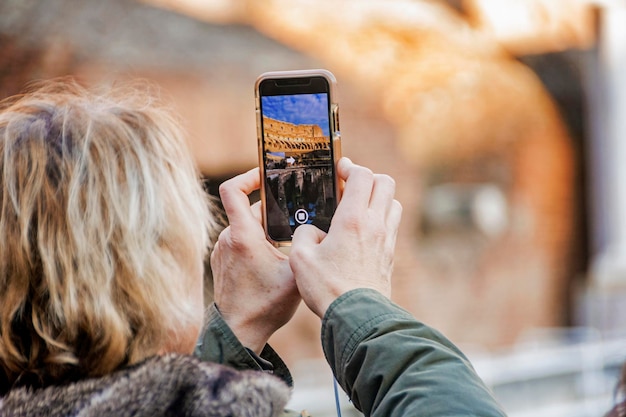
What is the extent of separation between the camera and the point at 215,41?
4305 mm

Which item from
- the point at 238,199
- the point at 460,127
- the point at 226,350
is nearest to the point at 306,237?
the point at 238,199

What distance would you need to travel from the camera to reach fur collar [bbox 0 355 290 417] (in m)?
0.98

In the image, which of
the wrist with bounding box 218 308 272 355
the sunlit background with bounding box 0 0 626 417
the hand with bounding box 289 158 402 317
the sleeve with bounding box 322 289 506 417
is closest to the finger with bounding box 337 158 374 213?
the hand with bounding box 289 158 402 317

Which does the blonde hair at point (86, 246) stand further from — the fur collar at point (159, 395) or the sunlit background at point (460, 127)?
the sunlit background at point (460, 127)

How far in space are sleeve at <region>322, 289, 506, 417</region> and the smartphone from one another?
0.68ft

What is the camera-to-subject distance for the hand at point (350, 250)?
3.75ft

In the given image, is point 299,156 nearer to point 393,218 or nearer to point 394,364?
point 393,218

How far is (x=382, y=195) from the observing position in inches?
47.6

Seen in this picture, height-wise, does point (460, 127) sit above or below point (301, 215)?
below

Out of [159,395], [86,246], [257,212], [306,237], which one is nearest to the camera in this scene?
[159,395]

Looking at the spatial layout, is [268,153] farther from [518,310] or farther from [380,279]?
[518,310]

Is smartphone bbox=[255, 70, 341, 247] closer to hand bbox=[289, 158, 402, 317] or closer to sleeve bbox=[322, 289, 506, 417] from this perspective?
hand bbox=[289, 158, 402, 317]

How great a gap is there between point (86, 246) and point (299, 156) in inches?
13.8

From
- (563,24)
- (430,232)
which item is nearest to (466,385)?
(430,232)
